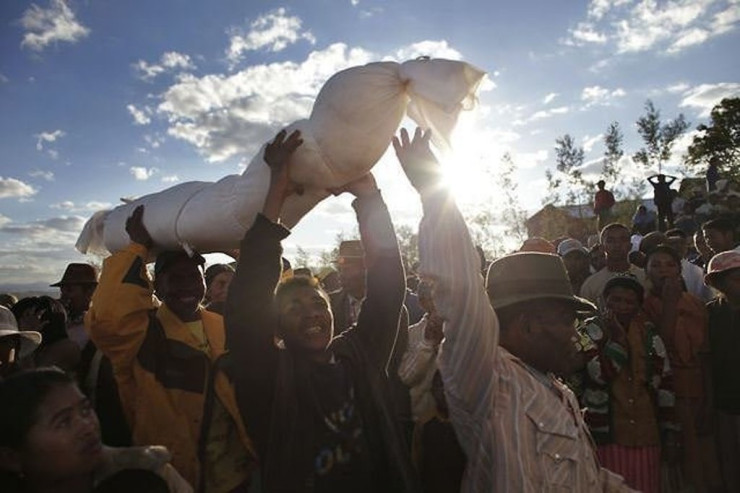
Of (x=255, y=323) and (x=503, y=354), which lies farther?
(x=255, y=323)

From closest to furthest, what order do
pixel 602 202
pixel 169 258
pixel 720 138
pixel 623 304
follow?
pixel 169 258 → pixel 623 304 → pixel 602 202 → pixel 720 138

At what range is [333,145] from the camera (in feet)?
7.31

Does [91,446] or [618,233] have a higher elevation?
Answer: [618,233]

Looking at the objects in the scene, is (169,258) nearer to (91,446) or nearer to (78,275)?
(91,446)

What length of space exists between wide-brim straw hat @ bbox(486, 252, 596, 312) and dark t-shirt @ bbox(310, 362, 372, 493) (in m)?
0.70

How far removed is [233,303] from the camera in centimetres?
212

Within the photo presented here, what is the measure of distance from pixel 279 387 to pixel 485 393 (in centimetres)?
76

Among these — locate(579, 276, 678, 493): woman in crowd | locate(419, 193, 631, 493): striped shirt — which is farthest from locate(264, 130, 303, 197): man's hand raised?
locate(579, 276, 678, 493): woman in crowd

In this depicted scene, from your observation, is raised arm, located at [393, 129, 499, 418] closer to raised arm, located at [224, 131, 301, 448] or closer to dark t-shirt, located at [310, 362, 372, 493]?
dark t-shirt, located at [310, 362, 372, 493]

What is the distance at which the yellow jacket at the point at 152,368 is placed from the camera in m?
2.57

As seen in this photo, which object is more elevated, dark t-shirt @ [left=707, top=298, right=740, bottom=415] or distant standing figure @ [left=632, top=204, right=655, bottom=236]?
distant standing figure @ [left=632, top=204, right=655, bottom=236]

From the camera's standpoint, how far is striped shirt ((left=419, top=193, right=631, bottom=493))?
167 cm

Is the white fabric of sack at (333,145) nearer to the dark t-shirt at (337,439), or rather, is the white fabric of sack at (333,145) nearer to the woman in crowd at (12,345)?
the dark t-shirt at (337,439)

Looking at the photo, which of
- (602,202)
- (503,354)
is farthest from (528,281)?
(602,202)
